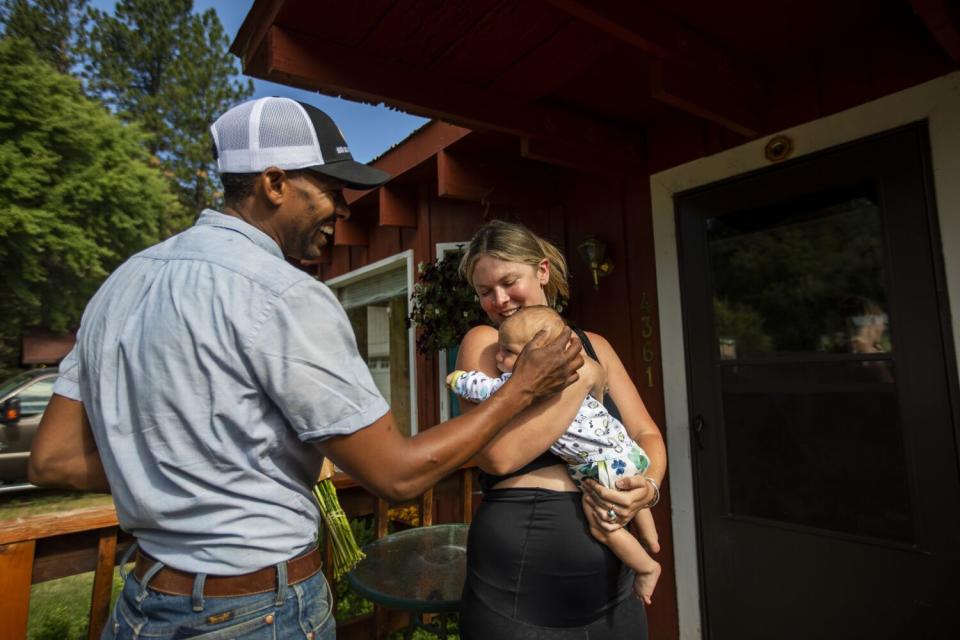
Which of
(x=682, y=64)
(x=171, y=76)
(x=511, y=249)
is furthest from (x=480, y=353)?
(x=171, y=76)

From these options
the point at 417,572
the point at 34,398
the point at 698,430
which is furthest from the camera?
the point at 34,398

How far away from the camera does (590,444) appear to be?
1240mm

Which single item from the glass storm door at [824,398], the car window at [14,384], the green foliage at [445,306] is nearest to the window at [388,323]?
the green foliage at [445,306]

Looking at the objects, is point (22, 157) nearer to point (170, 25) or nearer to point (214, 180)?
point (214, 180)

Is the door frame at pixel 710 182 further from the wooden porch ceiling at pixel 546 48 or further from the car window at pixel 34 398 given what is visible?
the car window at pixel 34 398

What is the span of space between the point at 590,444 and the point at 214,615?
0.80 meters

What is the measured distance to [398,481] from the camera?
34.0 inches

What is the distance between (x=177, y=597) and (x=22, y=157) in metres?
13.7

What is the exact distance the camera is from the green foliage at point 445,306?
3.14m

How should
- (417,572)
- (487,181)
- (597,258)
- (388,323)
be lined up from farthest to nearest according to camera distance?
(388,323) → (487,181) → (597,258) → (417,572)

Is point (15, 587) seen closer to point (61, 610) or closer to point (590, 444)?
point (590, 444)

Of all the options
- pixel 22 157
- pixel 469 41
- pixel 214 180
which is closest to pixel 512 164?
pixel 469 41

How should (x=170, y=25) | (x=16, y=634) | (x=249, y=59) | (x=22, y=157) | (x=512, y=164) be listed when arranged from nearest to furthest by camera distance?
(x=16, y=634) < (x=249, y=59) < (x=512, y=164) < (x=22, y=157) < (x=170, y=25)

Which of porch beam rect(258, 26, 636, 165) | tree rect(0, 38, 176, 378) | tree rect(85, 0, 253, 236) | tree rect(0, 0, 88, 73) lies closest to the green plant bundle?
porch beam rect(258, 26, 636, 165)
